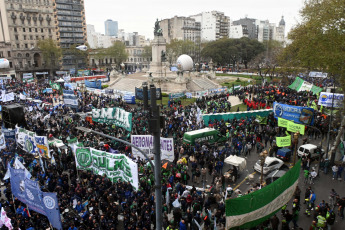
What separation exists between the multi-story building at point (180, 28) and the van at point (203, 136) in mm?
120159

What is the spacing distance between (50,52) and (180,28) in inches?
3044

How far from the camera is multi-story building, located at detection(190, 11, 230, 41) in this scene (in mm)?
143500

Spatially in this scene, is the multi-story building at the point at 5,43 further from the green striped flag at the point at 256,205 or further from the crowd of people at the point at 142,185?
the green striped flag at the point at 256,205

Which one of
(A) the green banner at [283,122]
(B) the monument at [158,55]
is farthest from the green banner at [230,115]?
(B) the monument at [158,55]

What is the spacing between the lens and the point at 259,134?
2245cm

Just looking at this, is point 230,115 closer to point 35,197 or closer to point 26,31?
point 35,197

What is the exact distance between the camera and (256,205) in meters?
9.28

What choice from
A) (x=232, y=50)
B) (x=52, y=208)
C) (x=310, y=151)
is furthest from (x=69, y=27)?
(x=52, y=208)

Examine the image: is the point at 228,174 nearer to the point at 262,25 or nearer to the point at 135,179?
the point at 135,179

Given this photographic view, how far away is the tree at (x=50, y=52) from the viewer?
76188mm

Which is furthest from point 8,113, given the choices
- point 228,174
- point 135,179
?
point 228,174

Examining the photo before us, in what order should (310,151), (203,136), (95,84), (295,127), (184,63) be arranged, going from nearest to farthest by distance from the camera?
1. (310,151)
2. (295,127)
3. (203,136)
4. (95,84)
5. (184,63)

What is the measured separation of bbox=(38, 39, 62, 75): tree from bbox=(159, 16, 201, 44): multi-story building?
69536 millimetres

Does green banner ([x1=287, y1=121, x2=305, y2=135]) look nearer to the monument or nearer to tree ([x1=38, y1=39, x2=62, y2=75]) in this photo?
the monument
